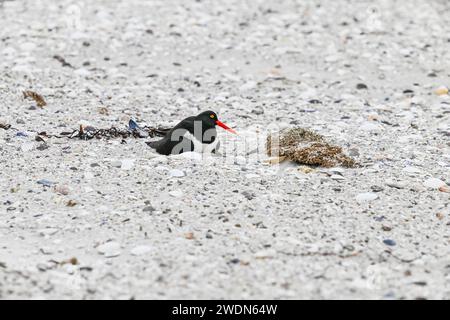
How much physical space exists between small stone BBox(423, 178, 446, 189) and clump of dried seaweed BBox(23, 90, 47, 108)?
5880mm

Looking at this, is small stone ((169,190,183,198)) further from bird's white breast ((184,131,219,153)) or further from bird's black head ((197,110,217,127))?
bird's black head ((197,110,217,127))

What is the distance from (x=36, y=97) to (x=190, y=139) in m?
3.32

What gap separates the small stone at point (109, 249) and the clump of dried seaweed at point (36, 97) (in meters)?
4.65

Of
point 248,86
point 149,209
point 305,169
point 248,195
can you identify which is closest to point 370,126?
point 305,169

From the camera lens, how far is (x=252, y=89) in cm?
1126

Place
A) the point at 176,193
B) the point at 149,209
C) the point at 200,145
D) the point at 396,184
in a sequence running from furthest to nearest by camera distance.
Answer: the point at 200,145 < the point at 396,184 < the point at 176,193 < the point at 149,209

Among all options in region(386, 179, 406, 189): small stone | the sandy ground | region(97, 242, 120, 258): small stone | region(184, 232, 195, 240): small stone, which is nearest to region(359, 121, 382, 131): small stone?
the sandy ground

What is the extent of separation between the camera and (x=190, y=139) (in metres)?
7.85

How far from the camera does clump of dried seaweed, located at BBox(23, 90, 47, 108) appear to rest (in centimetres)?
971

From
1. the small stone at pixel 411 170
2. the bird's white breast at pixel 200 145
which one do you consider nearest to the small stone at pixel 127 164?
the bird's white breast at pixel 200 145

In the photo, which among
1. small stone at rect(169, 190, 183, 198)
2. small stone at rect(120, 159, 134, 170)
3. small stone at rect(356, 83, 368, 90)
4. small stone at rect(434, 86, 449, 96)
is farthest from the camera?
small stone at rect(356, 83, 368, 90)

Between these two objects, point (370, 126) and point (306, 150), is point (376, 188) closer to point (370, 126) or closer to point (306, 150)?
point (306, 150)

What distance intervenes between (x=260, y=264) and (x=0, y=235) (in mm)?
2522

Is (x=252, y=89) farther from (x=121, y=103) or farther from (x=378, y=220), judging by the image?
(x=378, y=220)
